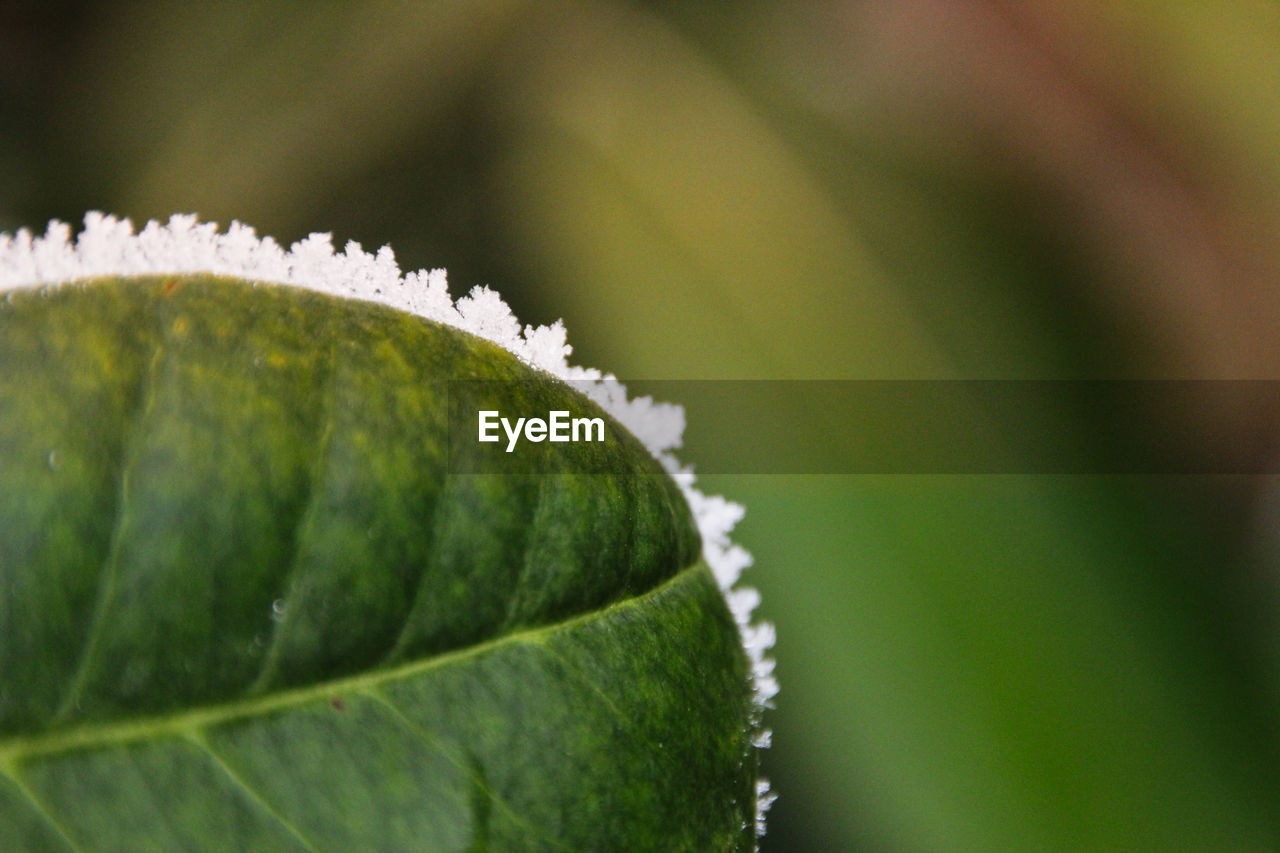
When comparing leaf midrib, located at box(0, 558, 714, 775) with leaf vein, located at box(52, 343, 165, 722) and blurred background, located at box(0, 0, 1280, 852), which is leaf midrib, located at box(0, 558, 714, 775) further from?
blurred background, located at box(0, 0, 1280, 852)

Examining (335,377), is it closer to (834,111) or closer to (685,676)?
(685,676)

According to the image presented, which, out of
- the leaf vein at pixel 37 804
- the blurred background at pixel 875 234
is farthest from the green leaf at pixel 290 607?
the blurred background at pixel 875 234

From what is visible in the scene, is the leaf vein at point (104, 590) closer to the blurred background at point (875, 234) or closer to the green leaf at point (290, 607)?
the green leaf at point (290, 607)

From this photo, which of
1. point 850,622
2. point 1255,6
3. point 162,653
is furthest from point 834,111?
point 162,653

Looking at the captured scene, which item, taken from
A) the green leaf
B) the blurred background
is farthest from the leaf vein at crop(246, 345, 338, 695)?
the blurred background

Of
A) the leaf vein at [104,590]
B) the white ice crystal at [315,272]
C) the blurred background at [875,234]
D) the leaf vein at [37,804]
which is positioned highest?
the blurred background at [875,234]

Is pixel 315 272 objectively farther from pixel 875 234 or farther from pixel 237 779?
pixel 875 234
